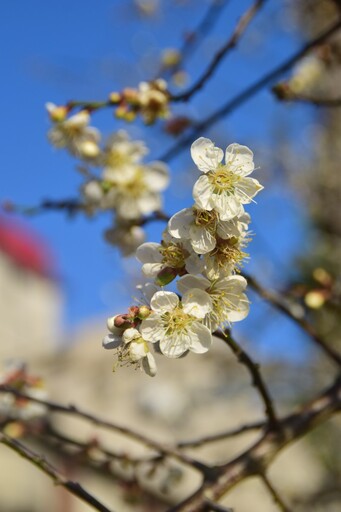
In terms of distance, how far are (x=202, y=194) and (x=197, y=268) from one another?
0.25 ft

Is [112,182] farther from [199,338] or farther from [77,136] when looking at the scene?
[199,338]

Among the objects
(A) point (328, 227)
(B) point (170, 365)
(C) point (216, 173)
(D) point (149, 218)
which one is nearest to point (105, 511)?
(C) point (216, 173)

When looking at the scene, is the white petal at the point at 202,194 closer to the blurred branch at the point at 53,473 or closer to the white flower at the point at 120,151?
the blurred branch at the point at 53,473

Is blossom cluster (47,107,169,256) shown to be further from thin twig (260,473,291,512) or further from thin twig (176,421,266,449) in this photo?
thin twig (260,473,291,512)

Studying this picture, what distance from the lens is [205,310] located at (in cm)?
68

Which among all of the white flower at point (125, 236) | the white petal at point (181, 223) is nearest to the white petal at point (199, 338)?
the white petal at point (181, 223)

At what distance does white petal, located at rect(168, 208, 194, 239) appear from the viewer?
66 centimetres

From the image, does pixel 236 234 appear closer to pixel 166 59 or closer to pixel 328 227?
pixel 166 59

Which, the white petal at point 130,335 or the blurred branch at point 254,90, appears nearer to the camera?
the white petal at point 130,335

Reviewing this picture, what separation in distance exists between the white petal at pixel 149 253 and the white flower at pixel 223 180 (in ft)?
0.27

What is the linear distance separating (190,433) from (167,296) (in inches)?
203

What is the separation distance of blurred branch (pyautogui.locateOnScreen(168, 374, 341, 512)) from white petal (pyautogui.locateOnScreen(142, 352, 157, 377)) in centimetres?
23

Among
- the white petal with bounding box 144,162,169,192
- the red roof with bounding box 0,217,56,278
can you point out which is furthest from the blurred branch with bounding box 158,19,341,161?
the red roof with bounding box 0,217,56,278

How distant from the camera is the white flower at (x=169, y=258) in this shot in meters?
0.68
